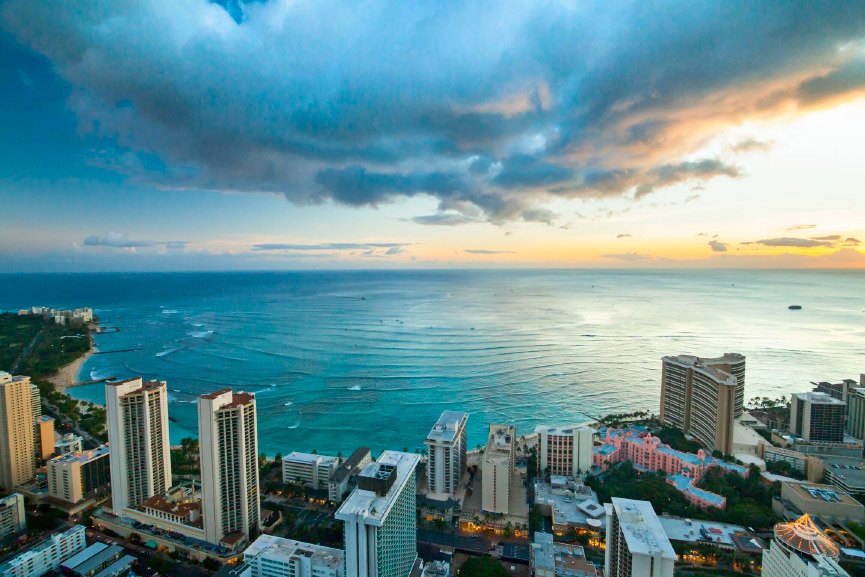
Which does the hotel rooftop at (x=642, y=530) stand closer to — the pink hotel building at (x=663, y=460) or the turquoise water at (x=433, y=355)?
the pink hotel building at (x=663, y=460)

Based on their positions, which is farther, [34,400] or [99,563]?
[34,400]

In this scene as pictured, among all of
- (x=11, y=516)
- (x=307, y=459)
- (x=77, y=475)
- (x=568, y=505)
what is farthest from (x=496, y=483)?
(x=11, y=516)

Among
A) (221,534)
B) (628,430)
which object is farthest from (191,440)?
(628,430)

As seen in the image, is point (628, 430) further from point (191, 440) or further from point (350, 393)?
point (191, 440)

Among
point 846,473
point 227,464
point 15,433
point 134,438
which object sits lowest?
point 846,473

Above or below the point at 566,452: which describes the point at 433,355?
above

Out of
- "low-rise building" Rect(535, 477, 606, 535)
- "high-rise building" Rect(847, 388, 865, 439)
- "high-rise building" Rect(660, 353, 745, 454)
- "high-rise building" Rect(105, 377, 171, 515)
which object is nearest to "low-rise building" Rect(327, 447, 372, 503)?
"high-rise building" Rect(105, 377, 171, 515)

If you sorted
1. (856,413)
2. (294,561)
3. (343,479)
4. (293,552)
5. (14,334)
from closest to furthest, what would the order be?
(294,561), (293,552), (343,479), (856,413), (14,334)

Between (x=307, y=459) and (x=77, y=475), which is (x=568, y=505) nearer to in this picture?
(x=307, y=459)
